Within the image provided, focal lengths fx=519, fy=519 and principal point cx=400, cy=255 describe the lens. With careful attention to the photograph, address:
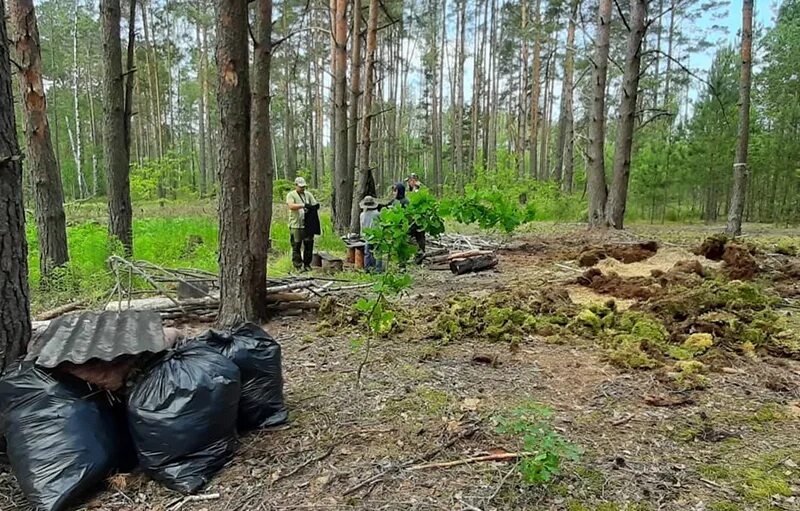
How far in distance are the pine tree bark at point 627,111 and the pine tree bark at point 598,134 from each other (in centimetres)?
25

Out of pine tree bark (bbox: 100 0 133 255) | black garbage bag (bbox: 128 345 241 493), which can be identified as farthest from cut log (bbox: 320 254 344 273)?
black garbage bag (bbox: 128 345 241 493)

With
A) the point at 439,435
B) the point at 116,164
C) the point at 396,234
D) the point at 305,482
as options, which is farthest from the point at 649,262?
the point at 116,164

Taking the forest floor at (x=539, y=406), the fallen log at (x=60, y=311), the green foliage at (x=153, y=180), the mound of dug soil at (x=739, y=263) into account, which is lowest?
the forest floor at (x=539, y=406)

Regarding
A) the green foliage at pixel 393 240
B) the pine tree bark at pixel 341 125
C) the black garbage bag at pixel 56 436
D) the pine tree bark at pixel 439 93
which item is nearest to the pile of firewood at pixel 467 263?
the green foliage at pixel 393 240

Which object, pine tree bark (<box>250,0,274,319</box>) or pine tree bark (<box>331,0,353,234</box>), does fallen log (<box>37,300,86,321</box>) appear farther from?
pine tree bark (<box>331,0,353,234</box>)

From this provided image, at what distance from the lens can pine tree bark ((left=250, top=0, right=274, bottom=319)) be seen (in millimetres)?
5023

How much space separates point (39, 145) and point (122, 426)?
5606 millimetres

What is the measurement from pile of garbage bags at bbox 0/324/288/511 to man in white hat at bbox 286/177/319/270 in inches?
215

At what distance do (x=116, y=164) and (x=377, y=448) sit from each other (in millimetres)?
6310

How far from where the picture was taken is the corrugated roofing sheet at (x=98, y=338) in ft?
7.88

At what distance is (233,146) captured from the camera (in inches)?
169

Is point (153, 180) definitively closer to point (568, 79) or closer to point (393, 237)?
point (393, 237)

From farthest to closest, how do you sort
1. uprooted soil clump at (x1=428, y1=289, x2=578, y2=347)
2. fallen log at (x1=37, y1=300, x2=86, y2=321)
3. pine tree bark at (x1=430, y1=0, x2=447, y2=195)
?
pine tree bark at (x1=430, y1=0, x2=447, y2=195) < fallen log at (x1=37, y1=300, x2=86, y2=321) < uprooted soil clump at (x1=428, y1=289, x2=578, y2=347)

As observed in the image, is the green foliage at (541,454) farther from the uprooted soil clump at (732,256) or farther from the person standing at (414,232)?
the person standing at (414,232)
